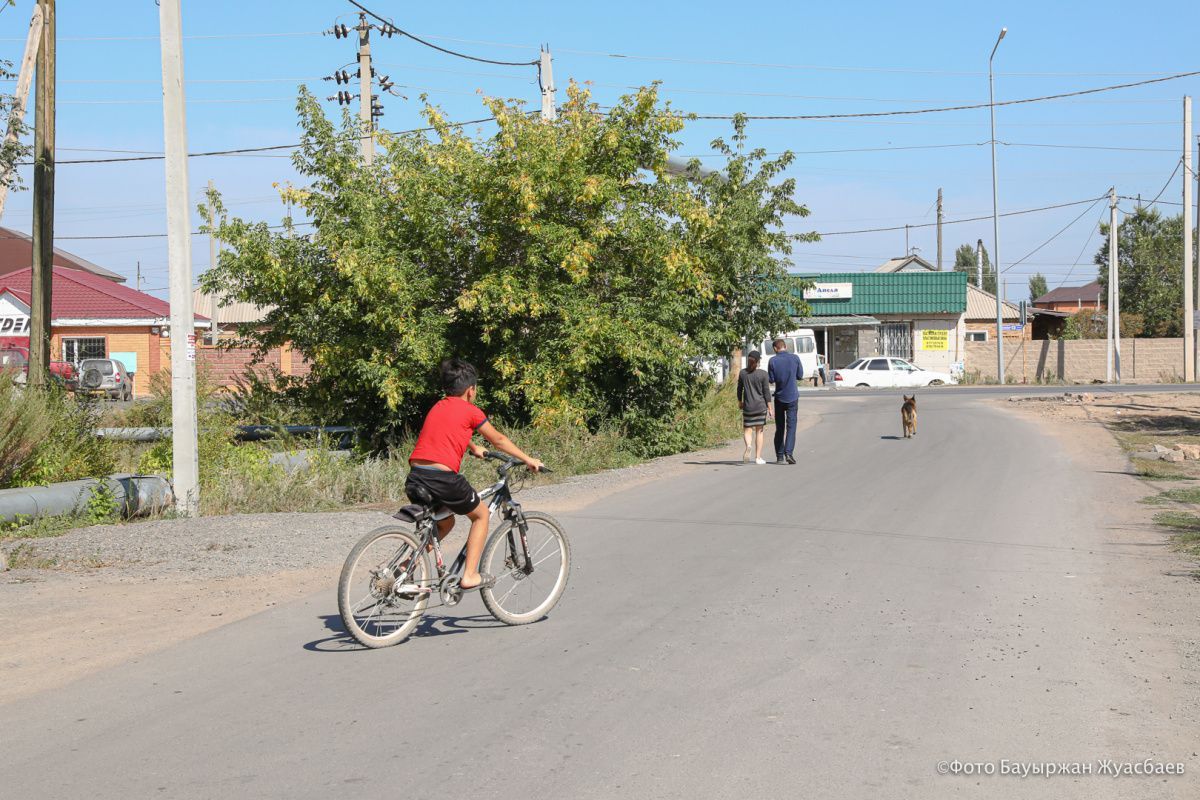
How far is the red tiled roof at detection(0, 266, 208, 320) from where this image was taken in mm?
44500

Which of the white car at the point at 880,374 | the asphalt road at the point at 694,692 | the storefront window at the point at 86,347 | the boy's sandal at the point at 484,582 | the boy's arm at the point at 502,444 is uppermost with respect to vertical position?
the storefront window at the point at 86,347

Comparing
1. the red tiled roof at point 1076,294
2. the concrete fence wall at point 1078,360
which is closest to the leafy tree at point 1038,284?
the red tiled roof at point 1076,294

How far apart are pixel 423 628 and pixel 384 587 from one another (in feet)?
2.19

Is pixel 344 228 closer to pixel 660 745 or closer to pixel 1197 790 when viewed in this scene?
pixel 660 745

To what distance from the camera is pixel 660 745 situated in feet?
16.4

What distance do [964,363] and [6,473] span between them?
49365 millimetres

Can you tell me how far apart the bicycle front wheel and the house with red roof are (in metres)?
39.1

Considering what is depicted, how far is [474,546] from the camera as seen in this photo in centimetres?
721

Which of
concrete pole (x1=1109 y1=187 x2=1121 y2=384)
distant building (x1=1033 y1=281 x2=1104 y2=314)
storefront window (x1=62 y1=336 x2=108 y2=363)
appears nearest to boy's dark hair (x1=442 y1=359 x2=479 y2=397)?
storefront window (x1=62 y1=336 x2=108 y2=363)

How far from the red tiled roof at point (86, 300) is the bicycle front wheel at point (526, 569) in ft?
131

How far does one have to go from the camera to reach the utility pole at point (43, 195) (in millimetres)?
15641

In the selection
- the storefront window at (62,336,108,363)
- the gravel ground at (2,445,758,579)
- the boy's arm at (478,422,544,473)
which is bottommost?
the gravel ground at (2,445,758,579)

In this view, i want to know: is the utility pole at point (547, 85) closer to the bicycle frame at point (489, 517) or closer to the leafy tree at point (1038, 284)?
the bicycle frame at point (489, 517)

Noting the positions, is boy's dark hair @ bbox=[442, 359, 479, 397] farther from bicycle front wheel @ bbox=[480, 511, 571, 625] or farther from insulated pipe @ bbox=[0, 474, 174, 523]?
insulated pipe @ bbox=[0, 474, 174, 523]
